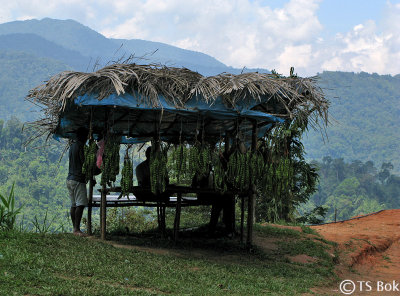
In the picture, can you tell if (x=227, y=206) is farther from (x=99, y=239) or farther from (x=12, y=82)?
(x=12, y=82)

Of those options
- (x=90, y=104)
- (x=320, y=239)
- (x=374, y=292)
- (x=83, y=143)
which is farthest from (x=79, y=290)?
(x=320, y=239)

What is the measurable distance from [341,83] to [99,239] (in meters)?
124

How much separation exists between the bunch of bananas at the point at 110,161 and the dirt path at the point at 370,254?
3602mm

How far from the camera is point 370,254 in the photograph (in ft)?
35.2

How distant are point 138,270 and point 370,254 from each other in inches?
271

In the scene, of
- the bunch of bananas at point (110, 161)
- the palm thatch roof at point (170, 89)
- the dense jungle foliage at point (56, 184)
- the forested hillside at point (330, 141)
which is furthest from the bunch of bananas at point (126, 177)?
the dense jungle foliage at point (56, 184)

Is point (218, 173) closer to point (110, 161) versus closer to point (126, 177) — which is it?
point (126, 177)

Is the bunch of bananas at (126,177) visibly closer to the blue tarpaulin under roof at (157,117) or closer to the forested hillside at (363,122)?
the blue tarpaulin under roof at (157,117)

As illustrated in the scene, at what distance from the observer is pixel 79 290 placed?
4.44 metres

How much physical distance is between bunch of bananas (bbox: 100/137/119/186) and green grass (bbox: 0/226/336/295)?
1004mm

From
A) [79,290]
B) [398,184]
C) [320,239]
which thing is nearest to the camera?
[79,290]

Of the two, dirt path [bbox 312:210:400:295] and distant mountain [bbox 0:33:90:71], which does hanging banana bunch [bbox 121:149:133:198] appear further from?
distant mountain [bbox 0:33:90:71]

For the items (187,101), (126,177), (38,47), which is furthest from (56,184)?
(38,47)

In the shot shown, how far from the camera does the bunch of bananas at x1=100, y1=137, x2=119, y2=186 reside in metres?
7.23
